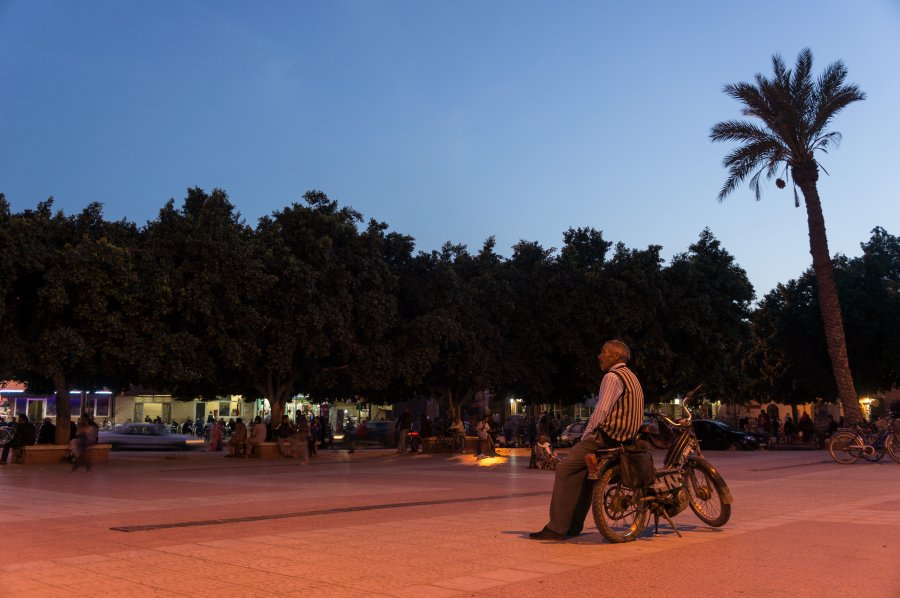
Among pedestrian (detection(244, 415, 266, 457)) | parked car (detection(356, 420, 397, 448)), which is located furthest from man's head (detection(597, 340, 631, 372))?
parked car (detection(356, 420, 397, 448))

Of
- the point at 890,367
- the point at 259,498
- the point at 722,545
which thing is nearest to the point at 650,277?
the point at 890,367

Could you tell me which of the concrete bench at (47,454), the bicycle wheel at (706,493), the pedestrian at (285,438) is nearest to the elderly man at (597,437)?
the bicycle wheel at (706,493)

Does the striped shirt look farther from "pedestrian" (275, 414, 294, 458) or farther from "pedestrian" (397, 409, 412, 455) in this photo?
"pedestrian" (397, 409, 412, 455)

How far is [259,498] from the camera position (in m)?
13.8

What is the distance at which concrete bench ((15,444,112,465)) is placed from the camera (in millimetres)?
24562

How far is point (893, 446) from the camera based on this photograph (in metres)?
24.4

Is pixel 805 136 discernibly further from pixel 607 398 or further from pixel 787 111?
pixel 607 398

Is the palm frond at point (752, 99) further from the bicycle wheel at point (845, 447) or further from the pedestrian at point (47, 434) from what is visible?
the pedestrian at point (47, 434)

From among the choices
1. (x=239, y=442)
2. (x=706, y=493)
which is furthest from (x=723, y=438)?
(x=706, y=493)

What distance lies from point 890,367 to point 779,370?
23.0 feet

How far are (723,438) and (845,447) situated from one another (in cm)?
1207

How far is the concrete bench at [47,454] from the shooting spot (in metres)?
24.6

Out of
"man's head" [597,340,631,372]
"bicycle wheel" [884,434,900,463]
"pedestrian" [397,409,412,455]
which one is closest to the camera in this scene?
"man's head" [597,340,631,372]

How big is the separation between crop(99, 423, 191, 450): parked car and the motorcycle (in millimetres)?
32349
